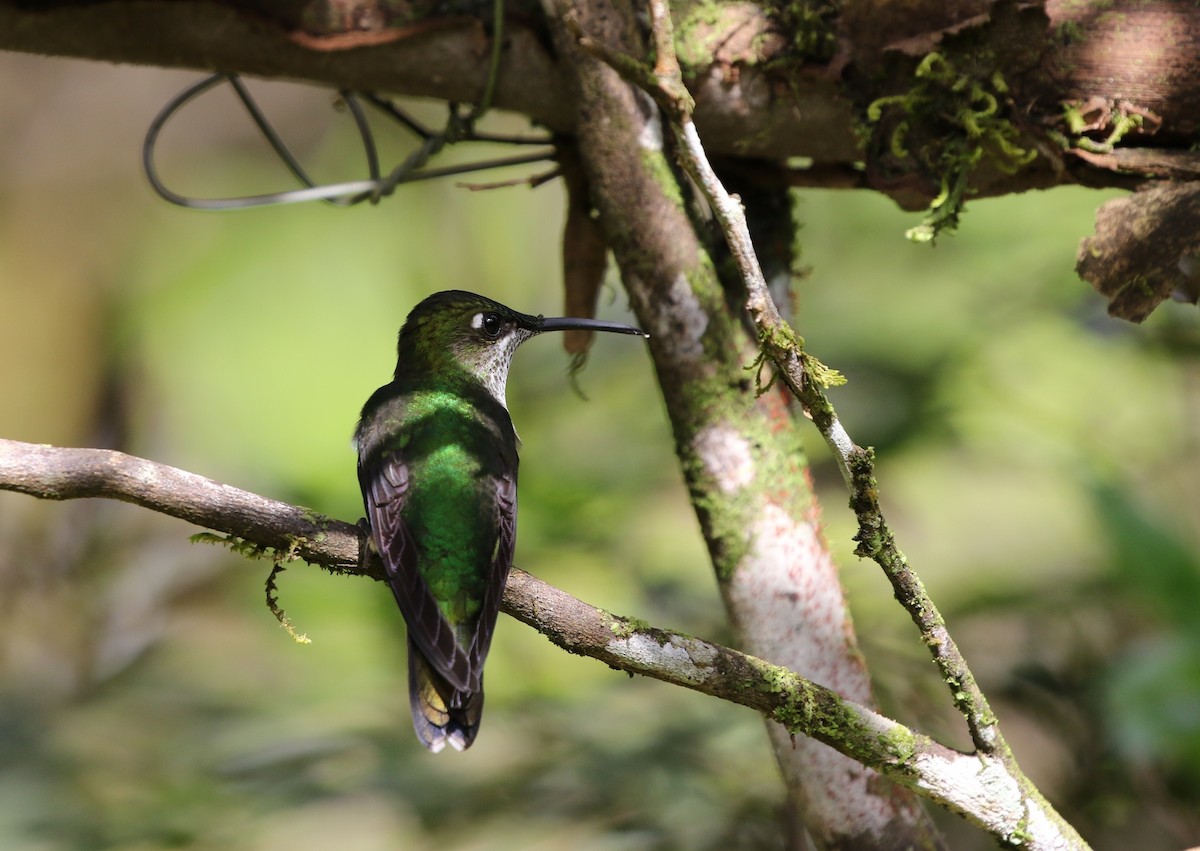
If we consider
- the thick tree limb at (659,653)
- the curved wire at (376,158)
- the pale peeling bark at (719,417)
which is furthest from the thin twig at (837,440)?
the curved wire at (376,158)

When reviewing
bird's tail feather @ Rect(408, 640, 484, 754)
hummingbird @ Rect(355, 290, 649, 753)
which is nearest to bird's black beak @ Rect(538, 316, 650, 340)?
hummingbird @ Rect(355, 290, 649, 753)

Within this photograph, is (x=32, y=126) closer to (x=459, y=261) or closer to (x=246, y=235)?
(x=246, y=235)

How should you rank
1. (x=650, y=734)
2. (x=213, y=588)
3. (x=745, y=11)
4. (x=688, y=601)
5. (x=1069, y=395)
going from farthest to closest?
(x=213, y=588), (x=1069, y=395), (x=688, y=601), (x=650, y=734), (x=745, y=11)

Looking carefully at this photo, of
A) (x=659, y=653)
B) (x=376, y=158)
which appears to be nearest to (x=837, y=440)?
(x=659, y=653)

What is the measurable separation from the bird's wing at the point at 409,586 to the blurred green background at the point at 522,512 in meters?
1.02

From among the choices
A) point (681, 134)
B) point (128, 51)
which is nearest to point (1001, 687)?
point (681, 134)

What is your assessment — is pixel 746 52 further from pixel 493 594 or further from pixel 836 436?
pixel 493 594

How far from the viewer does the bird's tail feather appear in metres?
2.59

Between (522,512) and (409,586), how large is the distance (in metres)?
2.53

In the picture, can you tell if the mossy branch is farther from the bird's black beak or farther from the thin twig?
the bird's black beak

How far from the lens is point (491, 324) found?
3.68 metres

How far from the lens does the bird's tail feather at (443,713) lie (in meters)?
2.59

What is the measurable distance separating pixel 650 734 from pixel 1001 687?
1402 millimetres

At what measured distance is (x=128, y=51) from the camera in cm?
323
